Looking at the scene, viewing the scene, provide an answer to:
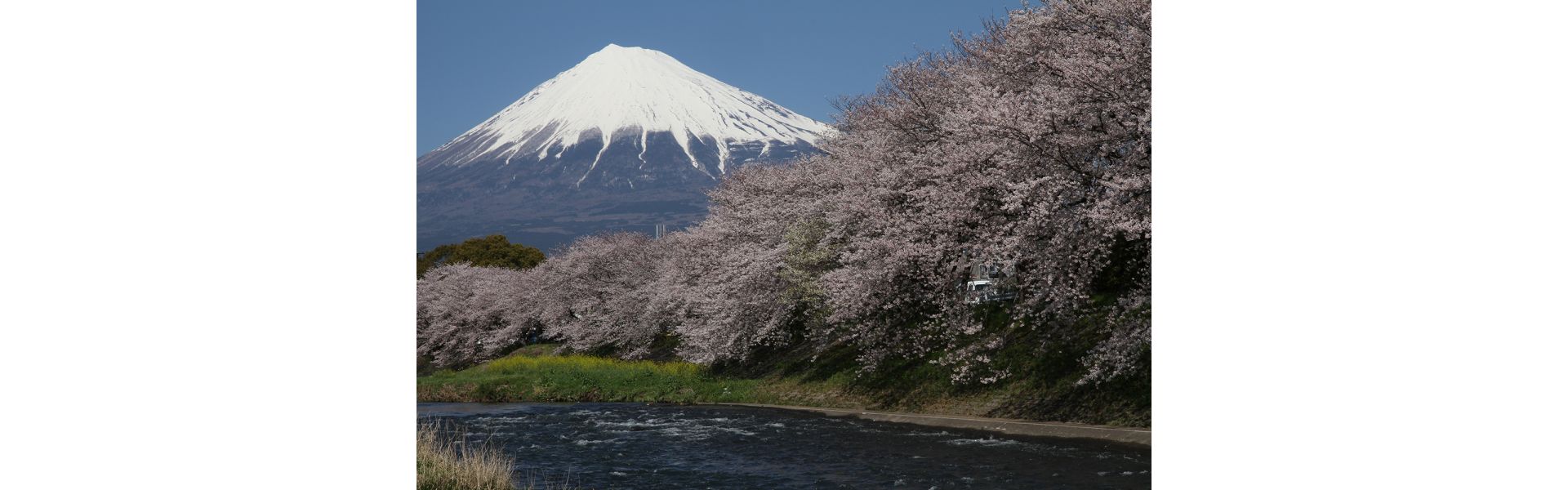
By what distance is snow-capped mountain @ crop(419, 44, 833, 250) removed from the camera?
476 feet

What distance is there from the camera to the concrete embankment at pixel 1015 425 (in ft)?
61.7

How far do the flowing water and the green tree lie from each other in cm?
4286

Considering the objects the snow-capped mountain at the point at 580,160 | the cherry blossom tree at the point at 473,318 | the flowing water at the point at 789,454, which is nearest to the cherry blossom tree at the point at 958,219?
the flowing water at the point at 789,454

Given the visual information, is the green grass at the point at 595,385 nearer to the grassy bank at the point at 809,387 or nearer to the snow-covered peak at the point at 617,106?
the grassy bank at the point at 809,387

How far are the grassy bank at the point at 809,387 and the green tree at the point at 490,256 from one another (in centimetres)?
2702

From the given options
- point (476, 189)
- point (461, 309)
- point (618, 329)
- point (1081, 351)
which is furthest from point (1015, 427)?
point (476, 189)

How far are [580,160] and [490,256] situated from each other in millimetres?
129665

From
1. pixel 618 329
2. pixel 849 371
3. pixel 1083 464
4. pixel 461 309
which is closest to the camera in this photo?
pixel 1083 464

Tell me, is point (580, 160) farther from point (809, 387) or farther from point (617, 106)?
point (809, 387)

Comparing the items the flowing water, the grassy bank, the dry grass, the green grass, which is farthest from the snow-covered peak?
the dry grass

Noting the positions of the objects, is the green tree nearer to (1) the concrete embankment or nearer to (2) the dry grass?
(1) the concrete embankment
